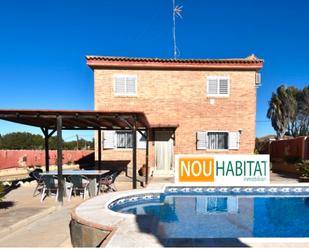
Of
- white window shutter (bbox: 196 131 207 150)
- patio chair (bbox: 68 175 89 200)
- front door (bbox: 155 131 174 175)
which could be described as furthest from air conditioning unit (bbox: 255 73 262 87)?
patio chair (bbox: 68 175 89 200)

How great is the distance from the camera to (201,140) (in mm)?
19984

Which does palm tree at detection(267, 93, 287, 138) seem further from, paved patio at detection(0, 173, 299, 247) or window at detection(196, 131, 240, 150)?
paved patio at detection(0, 173, 299, 247)

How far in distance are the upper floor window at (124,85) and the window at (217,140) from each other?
5345 mm

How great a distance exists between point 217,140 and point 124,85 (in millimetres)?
6443

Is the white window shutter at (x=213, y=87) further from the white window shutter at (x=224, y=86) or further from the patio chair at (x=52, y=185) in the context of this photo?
the patio chair at (x=52, y=185)

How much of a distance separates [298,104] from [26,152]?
127 feet

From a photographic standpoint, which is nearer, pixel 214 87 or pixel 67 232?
pixel 67 232

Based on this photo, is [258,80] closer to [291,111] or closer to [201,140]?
[201,140]

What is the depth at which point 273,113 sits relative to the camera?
174 ft

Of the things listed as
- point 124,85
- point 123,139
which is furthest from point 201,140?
point 124,85

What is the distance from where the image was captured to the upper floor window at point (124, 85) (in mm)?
20016

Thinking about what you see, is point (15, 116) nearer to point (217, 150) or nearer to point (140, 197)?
point (140, 197)

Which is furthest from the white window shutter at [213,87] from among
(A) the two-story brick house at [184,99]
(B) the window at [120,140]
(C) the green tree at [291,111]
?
(C) the green tree at [291,111]

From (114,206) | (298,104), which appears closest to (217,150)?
(114,206)
